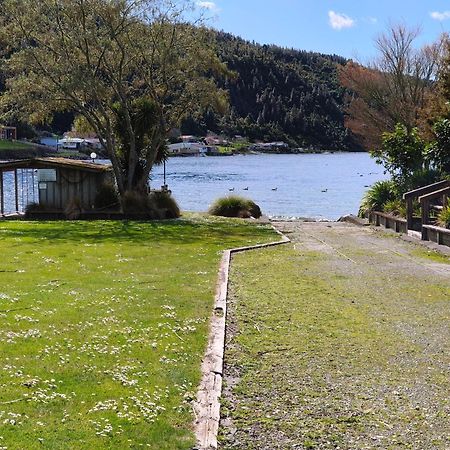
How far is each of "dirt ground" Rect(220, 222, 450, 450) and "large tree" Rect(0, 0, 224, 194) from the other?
18528 millimetres

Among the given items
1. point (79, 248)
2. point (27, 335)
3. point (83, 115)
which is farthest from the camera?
point (83, 115)

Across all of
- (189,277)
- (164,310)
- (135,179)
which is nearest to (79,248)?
(189,277)

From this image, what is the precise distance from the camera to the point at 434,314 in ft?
33.5

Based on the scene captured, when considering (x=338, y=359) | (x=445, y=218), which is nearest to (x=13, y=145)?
(x=445, y=218)

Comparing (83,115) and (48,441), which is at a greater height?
(83,115)

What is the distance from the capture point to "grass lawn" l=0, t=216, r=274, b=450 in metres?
5.49

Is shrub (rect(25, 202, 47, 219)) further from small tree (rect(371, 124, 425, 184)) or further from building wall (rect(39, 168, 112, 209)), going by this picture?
small tree (rect(371, 124, 425, 184))

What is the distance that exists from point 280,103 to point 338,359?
594 ft

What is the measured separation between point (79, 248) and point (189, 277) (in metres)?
5.51

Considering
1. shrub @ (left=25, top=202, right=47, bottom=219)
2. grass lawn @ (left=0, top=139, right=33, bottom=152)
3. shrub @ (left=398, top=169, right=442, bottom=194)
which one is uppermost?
grass lawn @ (left=0, top=139, right=33, bottom=152)

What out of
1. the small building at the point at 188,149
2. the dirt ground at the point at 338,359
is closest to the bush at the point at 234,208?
the dirt ground at the point at 338,359

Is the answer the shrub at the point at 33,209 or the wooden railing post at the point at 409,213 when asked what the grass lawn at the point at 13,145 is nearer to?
the shrub at the point at 33,209

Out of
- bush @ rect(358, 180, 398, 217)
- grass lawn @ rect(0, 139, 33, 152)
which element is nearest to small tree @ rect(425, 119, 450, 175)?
bush @ rect(358, 180, 398, 217)

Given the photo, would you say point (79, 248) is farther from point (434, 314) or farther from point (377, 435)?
point (377, 435)
